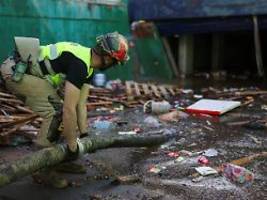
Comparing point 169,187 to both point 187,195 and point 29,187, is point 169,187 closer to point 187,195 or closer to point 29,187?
point 187,195

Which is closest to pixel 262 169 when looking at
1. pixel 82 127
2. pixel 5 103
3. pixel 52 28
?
pixel 82 127

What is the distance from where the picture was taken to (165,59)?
14719mm

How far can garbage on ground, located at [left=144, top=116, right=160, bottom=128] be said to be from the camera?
780cm

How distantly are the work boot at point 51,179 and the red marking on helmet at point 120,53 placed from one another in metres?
1.40

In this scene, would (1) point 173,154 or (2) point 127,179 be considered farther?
(1) point 173,154

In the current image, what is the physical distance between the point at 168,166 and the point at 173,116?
2.77 m

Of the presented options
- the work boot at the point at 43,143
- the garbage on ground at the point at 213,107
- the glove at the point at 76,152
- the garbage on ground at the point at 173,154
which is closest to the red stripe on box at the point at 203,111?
the garbage on ground at the point at 213,107

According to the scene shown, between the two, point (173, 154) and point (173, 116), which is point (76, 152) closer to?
point (173, 154)

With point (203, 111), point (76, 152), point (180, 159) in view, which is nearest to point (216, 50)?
point (203, 111)

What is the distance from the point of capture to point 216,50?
1659 cm

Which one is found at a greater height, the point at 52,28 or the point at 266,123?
the point at 52,28

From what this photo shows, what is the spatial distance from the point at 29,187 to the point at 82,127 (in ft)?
2.78

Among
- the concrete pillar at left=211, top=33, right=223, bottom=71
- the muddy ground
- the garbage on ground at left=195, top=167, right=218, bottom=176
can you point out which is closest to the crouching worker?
the muddy ground

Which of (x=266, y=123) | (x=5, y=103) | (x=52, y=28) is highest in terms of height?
(x=52, y=28)
